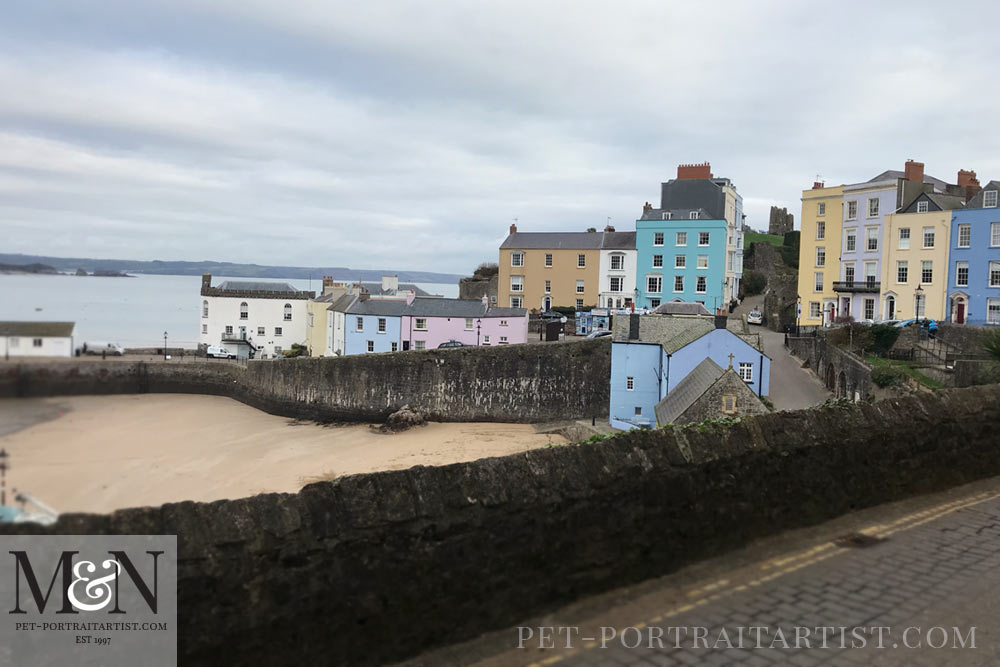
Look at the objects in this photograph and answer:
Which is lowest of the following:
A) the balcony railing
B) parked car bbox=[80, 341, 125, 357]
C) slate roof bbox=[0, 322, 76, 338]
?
parked car bbox=[80, 341, 125, 357]

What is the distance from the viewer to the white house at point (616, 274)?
5203 cm

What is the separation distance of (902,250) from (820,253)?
17.9ft

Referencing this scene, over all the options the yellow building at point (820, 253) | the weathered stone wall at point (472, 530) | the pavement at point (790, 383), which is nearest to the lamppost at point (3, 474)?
the weathered stone wall at point (472, 530)

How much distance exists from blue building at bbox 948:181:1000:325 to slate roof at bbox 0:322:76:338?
128ft

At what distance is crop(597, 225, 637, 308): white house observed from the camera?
2048 inches

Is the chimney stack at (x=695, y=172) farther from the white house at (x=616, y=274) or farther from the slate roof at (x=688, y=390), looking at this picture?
the slate roof at (x=688, y=390)

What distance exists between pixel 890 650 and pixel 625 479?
1923 millimetres

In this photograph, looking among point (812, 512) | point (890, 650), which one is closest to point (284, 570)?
point (890, 650)

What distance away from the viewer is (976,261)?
35.8 metres

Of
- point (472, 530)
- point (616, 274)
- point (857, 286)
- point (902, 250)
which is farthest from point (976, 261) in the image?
point (472, 530)

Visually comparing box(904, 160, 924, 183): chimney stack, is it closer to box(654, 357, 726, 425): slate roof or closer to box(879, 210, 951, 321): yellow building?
box(879, 210, 951, 321): yellow building

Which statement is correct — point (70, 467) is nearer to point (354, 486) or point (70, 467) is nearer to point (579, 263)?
point (354, 486)

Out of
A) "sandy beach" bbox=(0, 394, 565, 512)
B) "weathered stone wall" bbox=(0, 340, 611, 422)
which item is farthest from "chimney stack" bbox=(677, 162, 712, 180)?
"sandy beach" bbox=(0, 394, 565, 512)

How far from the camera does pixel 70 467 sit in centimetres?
324
